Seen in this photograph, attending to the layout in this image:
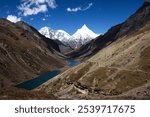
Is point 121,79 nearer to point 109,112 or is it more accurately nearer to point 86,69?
point 86,69

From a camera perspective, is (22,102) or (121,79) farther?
(121,79)

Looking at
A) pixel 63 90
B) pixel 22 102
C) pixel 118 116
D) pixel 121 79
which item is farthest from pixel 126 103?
pixel 63 90

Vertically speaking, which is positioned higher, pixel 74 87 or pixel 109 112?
pixel 74 87

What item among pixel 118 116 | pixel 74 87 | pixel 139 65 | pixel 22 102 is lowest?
pixel 118 116

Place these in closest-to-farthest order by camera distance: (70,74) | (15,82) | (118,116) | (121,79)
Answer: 1. (118,116)
2. (121,79)
3. (70,74)
4. (15,82)

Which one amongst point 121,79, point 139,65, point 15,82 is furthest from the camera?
point 15,82

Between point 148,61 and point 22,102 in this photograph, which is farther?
point 148,61

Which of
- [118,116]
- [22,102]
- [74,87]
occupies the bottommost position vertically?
[118,116]

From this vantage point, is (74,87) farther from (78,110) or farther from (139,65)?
(78,110)

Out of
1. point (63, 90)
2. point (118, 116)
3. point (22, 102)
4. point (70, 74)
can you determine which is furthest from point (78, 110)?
point (70, 74)
